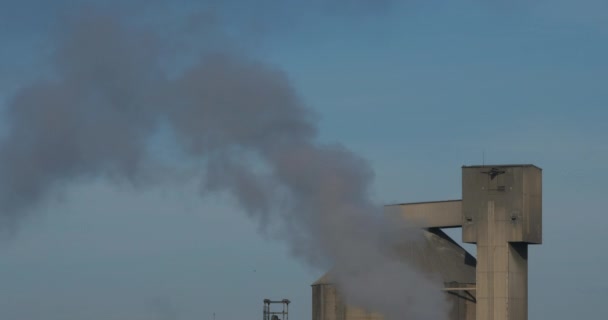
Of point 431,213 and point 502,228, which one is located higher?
point 431,213

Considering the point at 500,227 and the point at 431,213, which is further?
the point at 431,213

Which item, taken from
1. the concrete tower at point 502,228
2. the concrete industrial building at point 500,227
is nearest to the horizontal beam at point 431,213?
the concrete industrial building at point 500,227

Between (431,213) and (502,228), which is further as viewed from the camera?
(431,213)

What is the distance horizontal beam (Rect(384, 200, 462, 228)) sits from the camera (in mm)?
94500

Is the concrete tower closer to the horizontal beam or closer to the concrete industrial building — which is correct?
the concrete industrial building


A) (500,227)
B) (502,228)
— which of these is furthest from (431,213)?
(502,228)

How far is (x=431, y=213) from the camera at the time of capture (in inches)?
3839

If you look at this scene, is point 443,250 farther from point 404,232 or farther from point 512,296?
point 512,296

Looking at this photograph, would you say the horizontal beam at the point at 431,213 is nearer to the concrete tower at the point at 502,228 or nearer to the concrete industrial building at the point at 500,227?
the concrete industrial building at the point at 500,227

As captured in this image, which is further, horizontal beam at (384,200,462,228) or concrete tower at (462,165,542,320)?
horizontal beam at (384,200,462,228)

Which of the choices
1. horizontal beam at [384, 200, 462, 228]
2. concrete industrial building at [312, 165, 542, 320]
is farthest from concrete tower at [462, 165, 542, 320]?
horizontal beam at [384, 200, 462, 228]

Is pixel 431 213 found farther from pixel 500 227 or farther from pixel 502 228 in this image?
pixel 502 228

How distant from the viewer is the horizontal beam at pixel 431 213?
94500 mm

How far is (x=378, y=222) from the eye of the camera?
96375 mm
